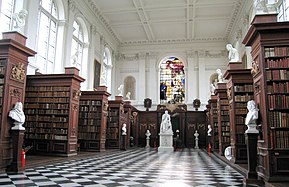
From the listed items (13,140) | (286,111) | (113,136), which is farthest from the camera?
(113,136)

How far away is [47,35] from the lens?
11.8m

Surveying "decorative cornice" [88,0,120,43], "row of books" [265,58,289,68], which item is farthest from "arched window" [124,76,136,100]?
"row of books" [265,58,289,68]

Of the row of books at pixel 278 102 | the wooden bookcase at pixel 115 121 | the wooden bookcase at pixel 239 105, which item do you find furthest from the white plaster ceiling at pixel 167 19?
the row of books at pixel 278 102

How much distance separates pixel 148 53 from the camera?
2078 centimetres

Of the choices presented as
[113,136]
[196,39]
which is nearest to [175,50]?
[196,39]

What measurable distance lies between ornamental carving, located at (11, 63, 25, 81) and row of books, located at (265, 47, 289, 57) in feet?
16.9

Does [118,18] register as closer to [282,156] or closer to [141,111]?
[141,111]

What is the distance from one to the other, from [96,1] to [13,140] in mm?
11229

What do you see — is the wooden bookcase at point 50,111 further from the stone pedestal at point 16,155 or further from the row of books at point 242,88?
the row of books at point 242,88

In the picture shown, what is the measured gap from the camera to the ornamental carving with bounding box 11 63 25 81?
606cm

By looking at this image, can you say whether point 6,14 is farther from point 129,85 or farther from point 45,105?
point 129,85

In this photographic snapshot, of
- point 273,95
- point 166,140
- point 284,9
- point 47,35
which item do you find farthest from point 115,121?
point 273,95

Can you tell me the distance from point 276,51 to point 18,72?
533 cm

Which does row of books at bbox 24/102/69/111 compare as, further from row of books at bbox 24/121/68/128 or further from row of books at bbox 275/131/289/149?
row of books at bbox 275/131/289/149
